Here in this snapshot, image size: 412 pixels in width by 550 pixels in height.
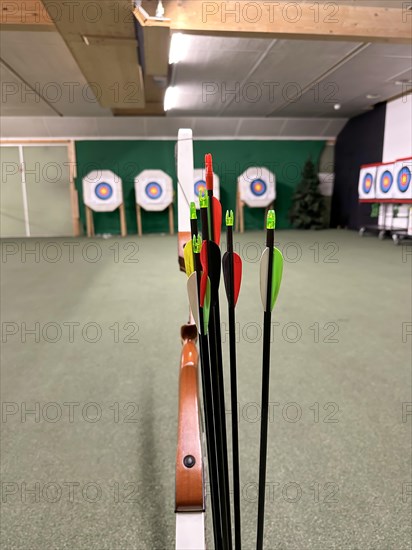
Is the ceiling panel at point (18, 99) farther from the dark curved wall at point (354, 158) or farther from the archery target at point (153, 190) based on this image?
the dark curved wall at point (354, 158)

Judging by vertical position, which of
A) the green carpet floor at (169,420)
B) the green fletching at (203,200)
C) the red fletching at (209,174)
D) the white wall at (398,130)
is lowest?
the green carpet floor at (169,420)

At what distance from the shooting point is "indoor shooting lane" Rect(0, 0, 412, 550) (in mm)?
784

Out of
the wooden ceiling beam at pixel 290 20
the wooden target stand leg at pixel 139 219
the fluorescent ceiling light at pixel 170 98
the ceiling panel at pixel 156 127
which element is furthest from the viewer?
the wooden target stand leg at pixel 139 219

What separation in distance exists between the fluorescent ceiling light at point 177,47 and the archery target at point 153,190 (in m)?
2.95

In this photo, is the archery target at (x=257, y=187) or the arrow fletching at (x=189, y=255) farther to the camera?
the archery target at (x=257, y=187)

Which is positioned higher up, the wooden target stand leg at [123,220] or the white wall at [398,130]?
the white wall at [398,130]

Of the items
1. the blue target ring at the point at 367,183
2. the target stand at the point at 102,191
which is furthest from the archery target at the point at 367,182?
the target stand at the point at 102,191

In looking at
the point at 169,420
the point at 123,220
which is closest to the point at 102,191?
the point at 123,220

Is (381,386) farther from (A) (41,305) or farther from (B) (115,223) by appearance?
(B) (115,223)

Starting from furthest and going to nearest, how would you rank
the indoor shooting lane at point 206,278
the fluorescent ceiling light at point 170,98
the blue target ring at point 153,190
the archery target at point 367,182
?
the blue target ring at point 153,190
the archery target at point 367,182
the fluorescent ceiling light at point 170,98
the indoor shooting lane at point 206,278

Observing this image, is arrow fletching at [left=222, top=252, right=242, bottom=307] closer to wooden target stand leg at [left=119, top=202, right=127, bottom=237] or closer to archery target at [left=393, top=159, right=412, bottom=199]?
archery target at [left=393, top=159, right=412, bottom=199]

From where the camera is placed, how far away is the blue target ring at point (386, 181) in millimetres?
5547

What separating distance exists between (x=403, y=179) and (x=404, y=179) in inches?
0.7

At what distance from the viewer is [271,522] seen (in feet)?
2.73
